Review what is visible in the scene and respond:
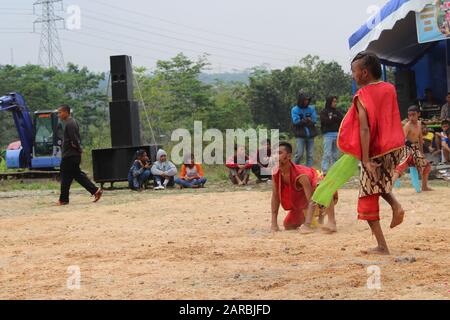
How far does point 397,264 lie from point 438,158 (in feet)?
35.7

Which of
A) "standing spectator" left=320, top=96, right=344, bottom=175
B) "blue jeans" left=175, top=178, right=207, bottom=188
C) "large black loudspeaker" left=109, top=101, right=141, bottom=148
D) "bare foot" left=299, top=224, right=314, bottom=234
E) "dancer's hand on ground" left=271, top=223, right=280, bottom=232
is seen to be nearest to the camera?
"bare foot" left=299, top=224, right=314, bottom=234

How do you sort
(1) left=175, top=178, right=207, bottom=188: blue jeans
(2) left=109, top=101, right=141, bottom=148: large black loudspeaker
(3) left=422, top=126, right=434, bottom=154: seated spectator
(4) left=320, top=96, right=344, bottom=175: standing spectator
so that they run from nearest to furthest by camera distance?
(4) left=320, top=96, right=344, bottom=175: standing spectator < (3) left=422, top=126, right=434, bottom=154: seated spectator < (1) left=175, top=178, right=207, bottom=188: blue jeans < (2) left=109, top=101, right=141, bottom=148: large black loudspeaker

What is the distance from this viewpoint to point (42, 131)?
2478 cm

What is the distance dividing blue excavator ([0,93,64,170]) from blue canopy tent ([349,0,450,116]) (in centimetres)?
1047

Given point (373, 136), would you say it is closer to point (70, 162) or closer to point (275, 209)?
point (275, 209)

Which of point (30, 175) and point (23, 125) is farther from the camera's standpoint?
point (23, 125)

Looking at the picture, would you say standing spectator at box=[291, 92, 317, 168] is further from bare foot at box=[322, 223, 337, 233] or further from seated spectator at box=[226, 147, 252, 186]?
bare foot at box=[322, 223, 337, 233]

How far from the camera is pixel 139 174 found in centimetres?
1681

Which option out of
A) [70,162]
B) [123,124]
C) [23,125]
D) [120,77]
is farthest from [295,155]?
[23,125]

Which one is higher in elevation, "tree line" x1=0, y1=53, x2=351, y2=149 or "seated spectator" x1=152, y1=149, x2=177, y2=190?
"tree line" x1=0, y1=53, x2=351, y2=149

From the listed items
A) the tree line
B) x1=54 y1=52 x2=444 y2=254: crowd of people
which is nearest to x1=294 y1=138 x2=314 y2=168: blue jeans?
x1=54 y1=52 x2=444 y2=254: crowd of people

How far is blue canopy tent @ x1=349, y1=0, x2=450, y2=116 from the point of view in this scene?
1730 cm

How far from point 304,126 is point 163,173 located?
3.27 metres

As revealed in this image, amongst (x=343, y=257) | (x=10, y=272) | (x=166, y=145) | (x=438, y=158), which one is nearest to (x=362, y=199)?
(x=343, y=257)
